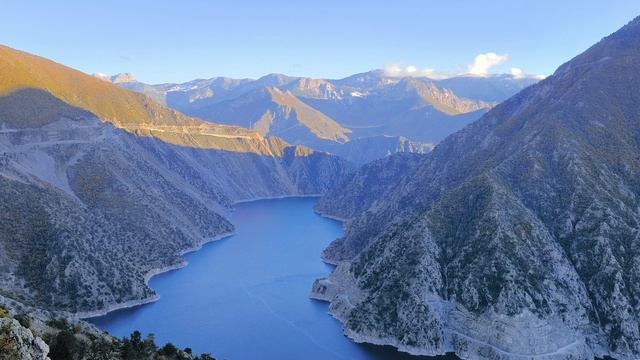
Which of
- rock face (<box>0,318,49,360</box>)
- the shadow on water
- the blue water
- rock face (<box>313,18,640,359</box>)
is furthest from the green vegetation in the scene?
rock face (<box>313,18,640,359</box>)

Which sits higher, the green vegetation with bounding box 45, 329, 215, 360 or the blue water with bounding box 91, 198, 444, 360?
the green vegetation with bounding box 45, 329, 215, 360

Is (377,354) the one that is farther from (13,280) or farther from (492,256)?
(13,280)

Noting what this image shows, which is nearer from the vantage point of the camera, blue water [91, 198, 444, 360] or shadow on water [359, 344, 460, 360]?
shadow on water [359, 344, 460, 360]

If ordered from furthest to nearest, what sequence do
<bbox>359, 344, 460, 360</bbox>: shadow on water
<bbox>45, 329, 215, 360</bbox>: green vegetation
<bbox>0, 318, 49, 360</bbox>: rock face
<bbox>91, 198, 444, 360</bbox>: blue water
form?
1. <bbox>91, 198, 444, 360</bbox>: blue water
2. <bbox>359, 344, 460, 360</bbox>: shadow on water
3. <bbox>45, 329, 215, 360</bbox>: green vegetation
4. <bbox>0, 318, 49, 360</bbox>: rock face

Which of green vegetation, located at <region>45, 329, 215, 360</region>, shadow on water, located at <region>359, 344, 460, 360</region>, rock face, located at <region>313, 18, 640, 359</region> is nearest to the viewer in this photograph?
green vegetation, located at <region>45, 329, 215, 360</region>

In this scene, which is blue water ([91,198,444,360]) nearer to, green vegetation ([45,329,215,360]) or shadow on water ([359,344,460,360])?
shadow on water ([359,344,460,360])

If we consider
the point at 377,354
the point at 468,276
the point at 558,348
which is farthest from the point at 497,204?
the point at 377,354

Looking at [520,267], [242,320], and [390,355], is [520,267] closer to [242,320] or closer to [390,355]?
[390,355]

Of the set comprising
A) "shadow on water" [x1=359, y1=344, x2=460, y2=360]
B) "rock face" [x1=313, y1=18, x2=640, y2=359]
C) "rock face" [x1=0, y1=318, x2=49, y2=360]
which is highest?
"rock face" [x1=0, y1=318, x2=49, y2=360]
